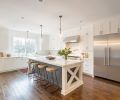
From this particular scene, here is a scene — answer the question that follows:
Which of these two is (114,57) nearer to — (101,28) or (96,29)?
(101,28)

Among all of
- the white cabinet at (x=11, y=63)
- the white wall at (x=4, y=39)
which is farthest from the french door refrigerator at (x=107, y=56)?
the white wall at (x=4, y=39)

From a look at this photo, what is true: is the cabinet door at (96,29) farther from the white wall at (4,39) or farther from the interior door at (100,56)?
the white wall at (4,39)

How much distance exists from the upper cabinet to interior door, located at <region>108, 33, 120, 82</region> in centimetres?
32

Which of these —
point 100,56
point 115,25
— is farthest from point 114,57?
point 115,25

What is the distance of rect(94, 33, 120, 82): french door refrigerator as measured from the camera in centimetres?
409

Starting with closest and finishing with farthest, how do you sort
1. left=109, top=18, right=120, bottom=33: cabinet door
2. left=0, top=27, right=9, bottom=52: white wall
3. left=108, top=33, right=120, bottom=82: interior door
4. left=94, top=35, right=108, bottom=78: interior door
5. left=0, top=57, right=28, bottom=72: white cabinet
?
left=108, top=33, right=120, bottom=82: interior door → left=109, top=18, right=120, bottom=33: cabinet door → left=94, top=35, right=108, bottom=78: interior door → left=0, top=57, right=28, bottom=72: white cabinet → left=0, top=27, right=9, bottom=52: white wall

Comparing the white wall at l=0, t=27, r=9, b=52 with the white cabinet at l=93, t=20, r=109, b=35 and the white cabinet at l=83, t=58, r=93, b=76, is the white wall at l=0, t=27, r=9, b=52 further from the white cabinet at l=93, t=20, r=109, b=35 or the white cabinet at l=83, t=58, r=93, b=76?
the white cabinet at l=93, t=20, r=109, b=35

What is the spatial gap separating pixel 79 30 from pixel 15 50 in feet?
14.9

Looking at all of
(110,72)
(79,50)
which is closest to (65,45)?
(79,50)

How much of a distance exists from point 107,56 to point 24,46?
18.5 ft

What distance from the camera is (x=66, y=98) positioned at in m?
2.82

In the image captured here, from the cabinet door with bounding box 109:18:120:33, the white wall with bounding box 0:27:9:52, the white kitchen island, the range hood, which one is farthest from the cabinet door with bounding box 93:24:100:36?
the white wall with bounding box 0:27:9:52

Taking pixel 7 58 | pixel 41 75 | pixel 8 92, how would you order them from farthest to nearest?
1. pixel 7 58
2. pixel 41 75
3. pixel 8 92

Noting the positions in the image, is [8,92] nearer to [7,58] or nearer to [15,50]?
[7,58]
